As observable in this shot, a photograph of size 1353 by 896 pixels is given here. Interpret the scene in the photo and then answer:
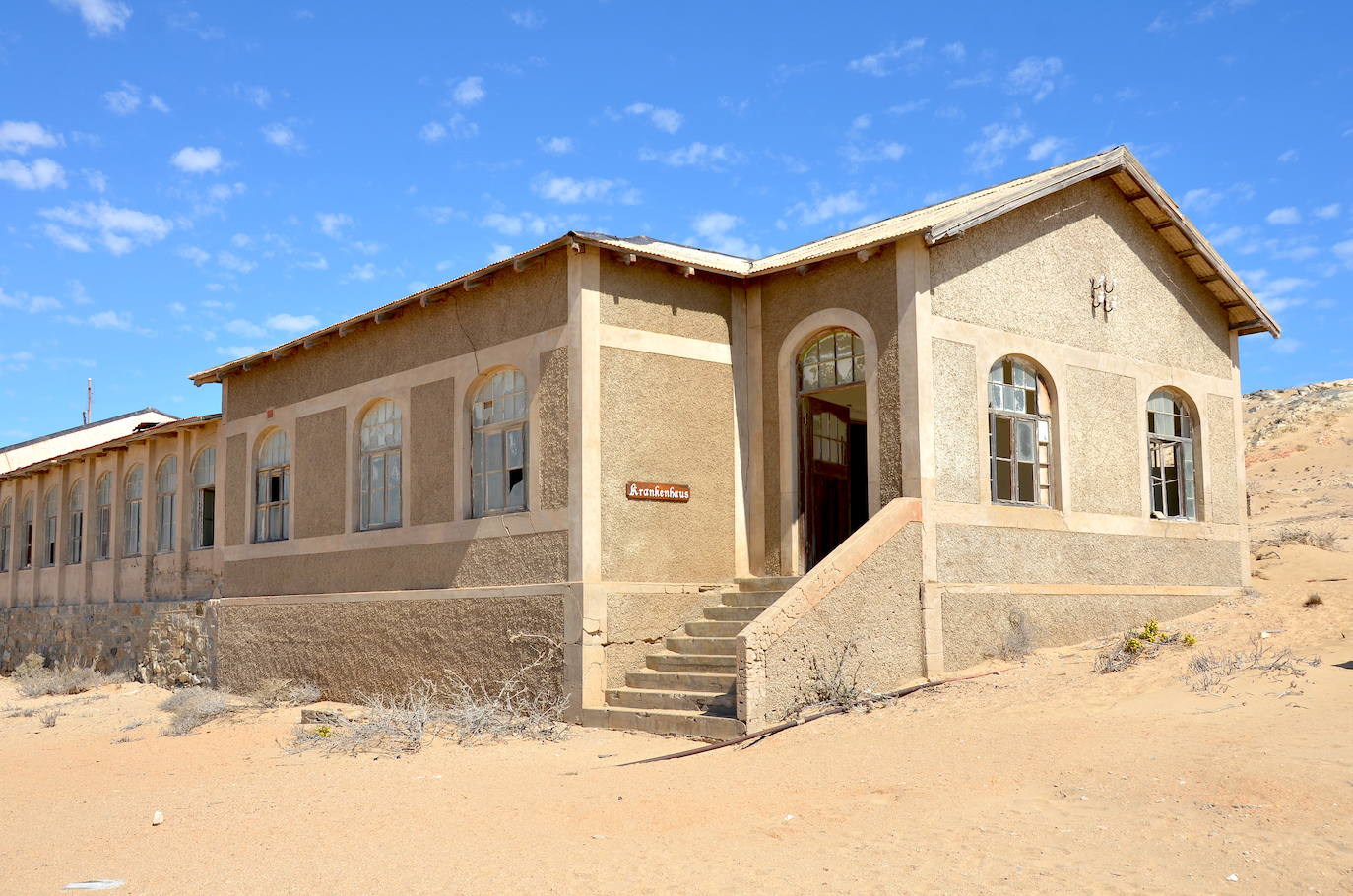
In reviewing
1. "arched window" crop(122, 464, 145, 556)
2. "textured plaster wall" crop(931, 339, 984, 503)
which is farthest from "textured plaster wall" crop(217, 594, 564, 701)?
"arched window" crop(122, 464, 145, 556)

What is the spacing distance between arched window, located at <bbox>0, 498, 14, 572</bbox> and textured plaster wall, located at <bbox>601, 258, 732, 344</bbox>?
19.5m

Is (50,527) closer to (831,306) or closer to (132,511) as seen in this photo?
(132,511)

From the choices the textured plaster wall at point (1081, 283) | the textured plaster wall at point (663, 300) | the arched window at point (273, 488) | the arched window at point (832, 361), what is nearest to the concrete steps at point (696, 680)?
the arched window at point (832, 361)

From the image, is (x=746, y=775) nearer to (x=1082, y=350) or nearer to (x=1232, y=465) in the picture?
(x=1082, y=350)

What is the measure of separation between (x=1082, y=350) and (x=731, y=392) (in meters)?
4.19

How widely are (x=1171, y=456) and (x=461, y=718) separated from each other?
9.72 metres

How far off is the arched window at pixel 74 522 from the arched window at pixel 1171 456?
62.6ft

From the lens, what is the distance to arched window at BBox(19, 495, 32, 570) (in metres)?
25.8

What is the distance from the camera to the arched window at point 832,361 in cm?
1300

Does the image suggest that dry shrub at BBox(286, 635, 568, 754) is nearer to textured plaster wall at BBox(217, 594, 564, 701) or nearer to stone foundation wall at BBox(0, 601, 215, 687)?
textured plaster wall at BBox(217, 594, 564, 701)

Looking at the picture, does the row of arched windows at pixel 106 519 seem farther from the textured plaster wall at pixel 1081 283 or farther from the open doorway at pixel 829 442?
the textured plaster wall at pixel 1081 283

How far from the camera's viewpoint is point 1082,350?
46.9ft

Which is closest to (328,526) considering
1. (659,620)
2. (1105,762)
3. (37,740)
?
(37,740)

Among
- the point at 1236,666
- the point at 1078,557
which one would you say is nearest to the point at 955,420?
the point at 1078,557
